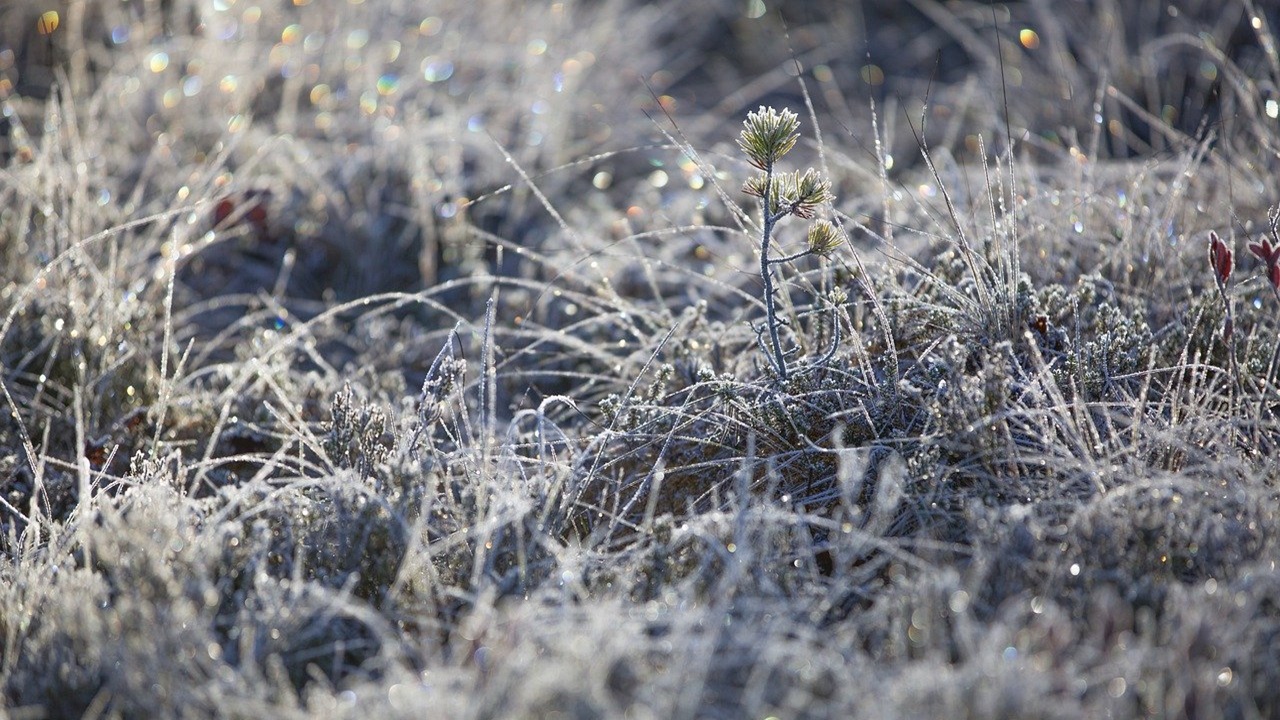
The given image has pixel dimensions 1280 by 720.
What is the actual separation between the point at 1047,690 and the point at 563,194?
3.16 metres

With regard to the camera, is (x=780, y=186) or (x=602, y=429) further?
(x=602, y=429)

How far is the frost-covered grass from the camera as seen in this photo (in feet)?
→ 5.50

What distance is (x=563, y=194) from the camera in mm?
4391

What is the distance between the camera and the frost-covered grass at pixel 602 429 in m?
1.68

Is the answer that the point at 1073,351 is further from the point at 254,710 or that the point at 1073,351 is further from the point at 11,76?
the point at 11,76

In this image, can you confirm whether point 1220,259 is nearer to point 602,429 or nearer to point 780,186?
point 780,186

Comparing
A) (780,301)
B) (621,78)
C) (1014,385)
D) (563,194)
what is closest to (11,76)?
(563,194)

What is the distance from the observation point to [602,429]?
2.57 m

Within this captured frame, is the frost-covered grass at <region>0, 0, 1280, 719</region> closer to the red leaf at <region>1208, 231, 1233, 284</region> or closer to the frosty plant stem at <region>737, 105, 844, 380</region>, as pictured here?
the red leaf at <region>1208, 231, 1233, 284</region>

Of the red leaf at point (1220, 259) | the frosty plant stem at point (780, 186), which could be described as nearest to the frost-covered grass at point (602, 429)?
the red leaf at point (1220, 259)

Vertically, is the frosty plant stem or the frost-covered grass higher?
the frosty plant stem

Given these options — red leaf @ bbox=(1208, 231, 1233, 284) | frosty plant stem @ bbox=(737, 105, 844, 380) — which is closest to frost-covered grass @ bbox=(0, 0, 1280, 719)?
red leaf @ bbox=(1208, 231, 1233, 284)

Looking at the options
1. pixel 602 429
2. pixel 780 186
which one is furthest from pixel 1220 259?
pixel 602 429

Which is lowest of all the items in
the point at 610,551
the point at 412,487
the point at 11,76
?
the point at 610,551
